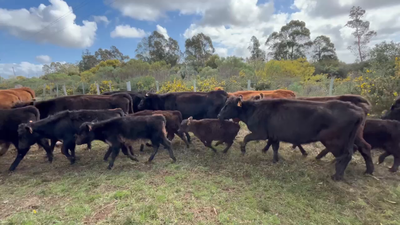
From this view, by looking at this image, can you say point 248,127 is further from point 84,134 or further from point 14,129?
point 14,129

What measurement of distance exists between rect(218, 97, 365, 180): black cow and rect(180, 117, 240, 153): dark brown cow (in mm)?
436

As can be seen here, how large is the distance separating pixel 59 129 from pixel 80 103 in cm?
228

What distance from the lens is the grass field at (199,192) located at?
354 centimetres

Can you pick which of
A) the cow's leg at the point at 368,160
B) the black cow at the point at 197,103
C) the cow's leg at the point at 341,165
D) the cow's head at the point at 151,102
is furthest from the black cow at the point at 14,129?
the cow's leg at the point at 368,160

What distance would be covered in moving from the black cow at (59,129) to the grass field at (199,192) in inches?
22.3

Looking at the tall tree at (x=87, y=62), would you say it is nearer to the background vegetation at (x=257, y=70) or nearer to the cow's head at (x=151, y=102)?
the background vegetation at (x=257, y=70)

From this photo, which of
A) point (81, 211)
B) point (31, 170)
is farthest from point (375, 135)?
point (31, 170)

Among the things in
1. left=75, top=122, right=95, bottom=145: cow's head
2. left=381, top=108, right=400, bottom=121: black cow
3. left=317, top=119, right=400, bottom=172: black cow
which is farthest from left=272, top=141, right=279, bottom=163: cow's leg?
left=75, top=122, right=95, bottom=145: cow's head

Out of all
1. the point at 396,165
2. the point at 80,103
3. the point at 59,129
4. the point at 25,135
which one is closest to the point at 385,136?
the point at 396,165

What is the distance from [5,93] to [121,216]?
9.15 metres

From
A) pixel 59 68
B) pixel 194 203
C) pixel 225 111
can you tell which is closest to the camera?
pixel 194 203

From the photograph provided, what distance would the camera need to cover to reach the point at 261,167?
5379 mm

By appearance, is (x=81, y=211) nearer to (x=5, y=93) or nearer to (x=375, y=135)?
(x=375, y=135)

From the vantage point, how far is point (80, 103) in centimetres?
796
